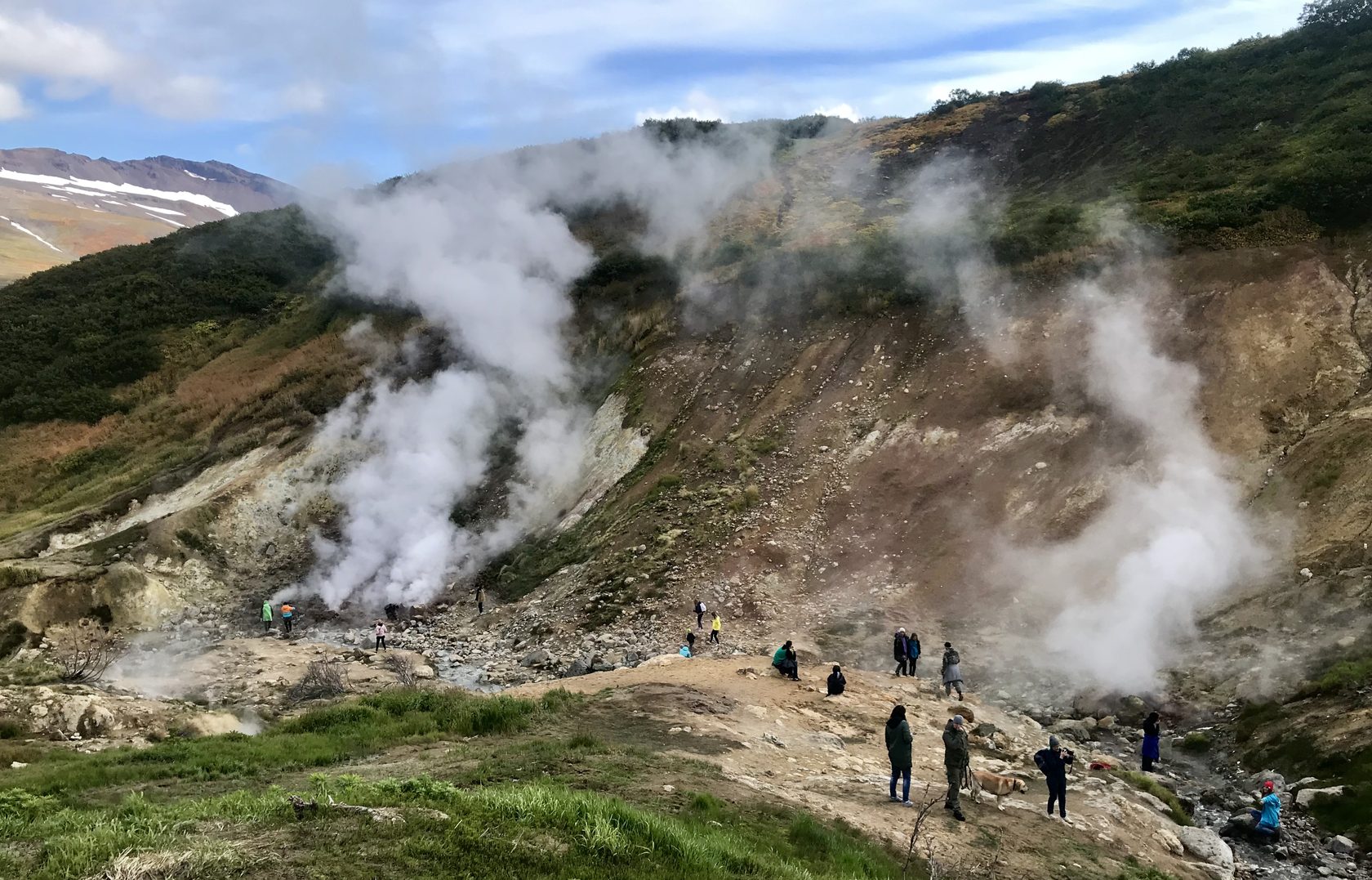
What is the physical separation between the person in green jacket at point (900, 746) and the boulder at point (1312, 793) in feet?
16.8

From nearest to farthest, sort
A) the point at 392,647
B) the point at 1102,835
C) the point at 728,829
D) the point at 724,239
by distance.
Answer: the point at 728,829, the point at 1102,835, the point at 392,647, the point at 724,239

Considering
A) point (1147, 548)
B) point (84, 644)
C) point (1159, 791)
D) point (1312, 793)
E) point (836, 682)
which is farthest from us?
point (84, 644)

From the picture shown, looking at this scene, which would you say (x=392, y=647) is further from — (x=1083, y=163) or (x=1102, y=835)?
(x=1083, y=163)

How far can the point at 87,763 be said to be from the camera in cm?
975

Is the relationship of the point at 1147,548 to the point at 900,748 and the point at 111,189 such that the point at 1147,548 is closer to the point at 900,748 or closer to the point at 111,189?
the point at 900,748

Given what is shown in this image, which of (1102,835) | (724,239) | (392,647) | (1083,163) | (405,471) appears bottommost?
(392,647)

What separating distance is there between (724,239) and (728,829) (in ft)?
92.4

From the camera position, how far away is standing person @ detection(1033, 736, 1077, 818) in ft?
30.9

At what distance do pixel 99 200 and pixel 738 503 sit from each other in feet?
459

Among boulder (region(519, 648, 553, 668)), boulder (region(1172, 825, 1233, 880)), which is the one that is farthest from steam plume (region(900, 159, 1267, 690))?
boulder (region(519, 648, 553, 668))

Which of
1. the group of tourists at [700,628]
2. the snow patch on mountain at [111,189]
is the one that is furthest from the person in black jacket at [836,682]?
the snow patch on mountain at [111,189]

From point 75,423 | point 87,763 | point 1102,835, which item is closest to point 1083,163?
point 1102,835

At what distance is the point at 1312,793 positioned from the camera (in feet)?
33.4

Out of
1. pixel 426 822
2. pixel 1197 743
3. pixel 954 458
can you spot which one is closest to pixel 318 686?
pixel 426 822
